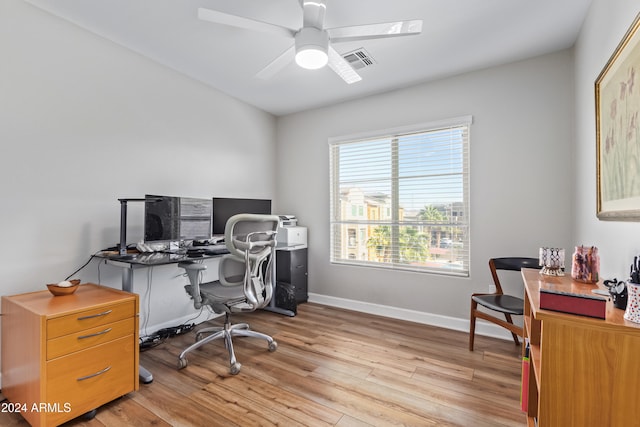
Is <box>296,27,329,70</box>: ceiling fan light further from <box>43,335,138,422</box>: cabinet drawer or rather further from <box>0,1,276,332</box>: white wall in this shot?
<box>43,335,138,422</box>: cabinet drawer

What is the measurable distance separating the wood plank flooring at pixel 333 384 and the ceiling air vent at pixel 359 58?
2.61 metres

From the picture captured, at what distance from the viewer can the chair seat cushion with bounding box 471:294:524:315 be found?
220 cm

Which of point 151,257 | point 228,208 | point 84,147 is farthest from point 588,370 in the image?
point 84,147

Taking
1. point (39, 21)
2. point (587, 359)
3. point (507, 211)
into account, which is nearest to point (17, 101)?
point (39, 21)

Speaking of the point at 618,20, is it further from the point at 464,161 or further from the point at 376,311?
the point at 376,311

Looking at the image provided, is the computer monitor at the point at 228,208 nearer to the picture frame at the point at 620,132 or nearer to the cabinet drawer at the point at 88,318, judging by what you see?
the cabinet drawer at the point at 88,318

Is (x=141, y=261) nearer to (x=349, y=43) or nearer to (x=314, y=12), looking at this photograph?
(x=314, y=12)

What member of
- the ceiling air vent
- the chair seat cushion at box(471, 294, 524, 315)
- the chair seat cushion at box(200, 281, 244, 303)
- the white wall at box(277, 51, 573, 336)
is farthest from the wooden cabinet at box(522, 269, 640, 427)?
the ceiling air vent

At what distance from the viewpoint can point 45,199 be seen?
2.09 metres

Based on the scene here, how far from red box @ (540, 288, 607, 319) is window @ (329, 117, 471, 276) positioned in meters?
1.94

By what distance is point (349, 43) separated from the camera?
8.07ft

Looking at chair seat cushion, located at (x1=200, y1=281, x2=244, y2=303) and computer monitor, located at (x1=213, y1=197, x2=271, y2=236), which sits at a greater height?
computer monitor, located at (x1=213, y1=197, x2=271, y2=236)

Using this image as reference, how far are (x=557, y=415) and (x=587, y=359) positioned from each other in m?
0.24

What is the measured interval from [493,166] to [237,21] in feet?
8.30
